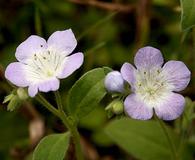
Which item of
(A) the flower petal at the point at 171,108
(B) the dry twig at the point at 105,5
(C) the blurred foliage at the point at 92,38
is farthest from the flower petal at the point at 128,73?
(B) the dry twig at the point at 105,5

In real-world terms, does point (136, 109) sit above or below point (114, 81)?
below

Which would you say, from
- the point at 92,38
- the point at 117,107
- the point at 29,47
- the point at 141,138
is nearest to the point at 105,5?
the point at 92,38

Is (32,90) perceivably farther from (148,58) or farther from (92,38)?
(92,38)

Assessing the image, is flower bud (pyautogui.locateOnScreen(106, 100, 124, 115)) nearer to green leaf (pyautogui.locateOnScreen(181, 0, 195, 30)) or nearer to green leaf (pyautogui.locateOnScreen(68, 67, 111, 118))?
green leaf (pyautogui.locateOnScreen(68, 67, 111, 118))

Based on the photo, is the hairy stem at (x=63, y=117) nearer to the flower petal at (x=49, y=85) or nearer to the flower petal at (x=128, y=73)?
the flower petal at (x=49, y=85)

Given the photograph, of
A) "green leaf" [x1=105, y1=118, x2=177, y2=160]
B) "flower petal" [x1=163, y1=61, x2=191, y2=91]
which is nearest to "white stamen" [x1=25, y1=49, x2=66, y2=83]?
"flower petal" [x1=163, y1=61, x2=191, y2=91]
